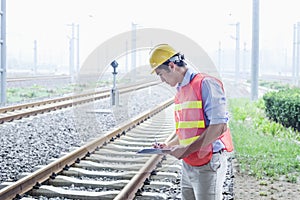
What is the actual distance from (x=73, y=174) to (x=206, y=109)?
351 centimetres

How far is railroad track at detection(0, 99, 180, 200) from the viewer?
16.8 ft

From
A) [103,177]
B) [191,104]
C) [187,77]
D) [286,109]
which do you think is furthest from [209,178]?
[286,109]

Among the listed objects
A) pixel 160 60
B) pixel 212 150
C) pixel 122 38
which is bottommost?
pixel 212 150

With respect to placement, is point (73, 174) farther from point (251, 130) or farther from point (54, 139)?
point (251, 130)

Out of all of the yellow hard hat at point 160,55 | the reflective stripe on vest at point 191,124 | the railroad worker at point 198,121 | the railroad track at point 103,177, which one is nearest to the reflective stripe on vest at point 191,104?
the railroad worker at point 198,121

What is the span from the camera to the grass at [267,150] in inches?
263

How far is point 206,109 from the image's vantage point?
297 cm

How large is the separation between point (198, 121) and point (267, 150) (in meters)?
5.62

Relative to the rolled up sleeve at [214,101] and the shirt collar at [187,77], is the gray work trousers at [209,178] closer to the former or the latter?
the rolled up sleeve at [214,101]

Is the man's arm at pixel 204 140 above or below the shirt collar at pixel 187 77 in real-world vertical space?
below

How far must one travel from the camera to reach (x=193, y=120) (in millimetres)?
3061

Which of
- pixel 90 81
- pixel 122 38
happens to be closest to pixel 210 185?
pixel 122 38

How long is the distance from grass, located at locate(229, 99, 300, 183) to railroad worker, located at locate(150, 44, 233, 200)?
345 centimetres

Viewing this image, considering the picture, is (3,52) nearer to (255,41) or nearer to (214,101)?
(255,41)
